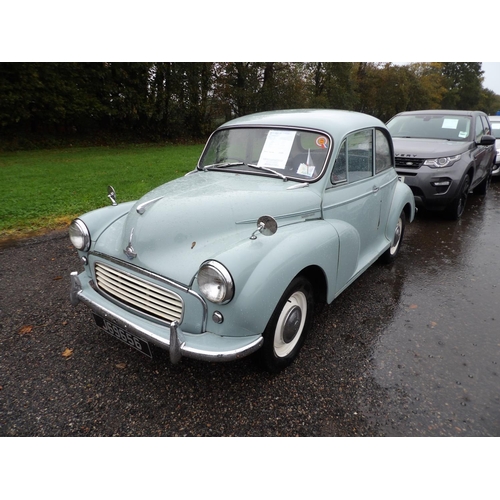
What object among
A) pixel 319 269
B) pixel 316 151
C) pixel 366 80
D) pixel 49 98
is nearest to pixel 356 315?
pixel 319 269

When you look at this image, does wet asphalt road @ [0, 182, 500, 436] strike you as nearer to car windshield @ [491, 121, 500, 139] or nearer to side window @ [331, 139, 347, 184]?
side window @ [331, 139, 347, 184]

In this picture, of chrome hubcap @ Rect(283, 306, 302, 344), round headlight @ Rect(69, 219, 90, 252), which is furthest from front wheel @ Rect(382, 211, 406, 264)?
round headlight @ Rect(69, 219, 90, 252)

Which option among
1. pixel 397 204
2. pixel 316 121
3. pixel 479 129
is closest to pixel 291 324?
pixel 316 121

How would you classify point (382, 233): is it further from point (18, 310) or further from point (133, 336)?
point (18, 310)

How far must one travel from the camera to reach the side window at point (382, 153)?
404 cm

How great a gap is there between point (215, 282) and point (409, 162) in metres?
5.36

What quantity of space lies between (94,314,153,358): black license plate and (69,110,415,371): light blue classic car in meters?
0.01

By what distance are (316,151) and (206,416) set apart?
7.61ft

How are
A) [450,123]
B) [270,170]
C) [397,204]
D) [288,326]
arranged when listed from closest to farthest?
[288,326] < [270,170] < [397,204] < [450,123]

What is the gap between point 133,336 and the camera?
2506mm

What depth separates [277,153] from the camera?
10.8ft

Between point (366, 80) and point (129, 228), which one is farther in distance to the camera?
point (366, 80)

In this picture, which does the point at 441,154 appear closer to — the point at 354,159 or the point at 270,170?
the point at 354,159

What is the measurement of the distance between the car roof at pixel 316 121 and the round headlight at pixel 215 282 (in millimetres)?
1826
